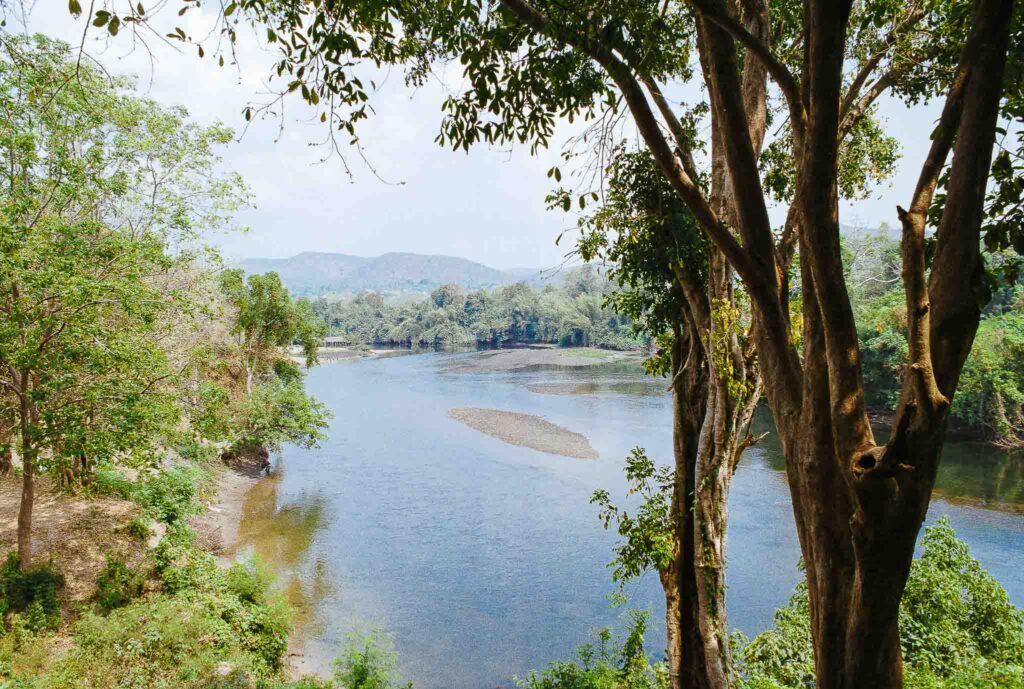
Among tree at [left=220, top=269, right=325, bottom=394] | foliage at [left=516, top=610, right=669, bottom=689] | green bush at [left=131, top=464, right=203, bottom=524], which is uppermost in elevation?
tree at [left=220, top=269, right=325, bottom=394]

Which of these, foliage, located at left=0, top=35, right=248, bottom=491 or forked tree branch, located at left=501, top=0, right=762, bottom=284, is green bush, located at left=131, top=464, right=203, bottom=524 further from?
forked tree branch, located at left=501, top=0, right=762, bottom=284

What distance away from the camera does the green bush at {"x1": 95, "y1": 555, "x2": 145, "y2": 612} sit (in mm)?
8133

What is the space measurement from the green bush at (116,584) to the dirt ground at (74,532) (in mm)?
132

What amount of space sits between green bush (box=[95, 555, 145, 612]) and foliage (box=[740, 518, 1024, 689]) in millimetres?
7481

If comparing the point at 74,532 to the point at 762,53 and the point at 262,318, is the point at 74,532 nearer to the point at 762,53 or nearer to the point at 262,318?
the point at 762,53

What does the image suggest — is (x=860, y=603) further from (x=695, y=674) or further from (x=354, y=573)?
(x=354, y=573)

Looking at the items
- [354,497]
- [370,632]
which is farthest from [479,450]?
[370,632]

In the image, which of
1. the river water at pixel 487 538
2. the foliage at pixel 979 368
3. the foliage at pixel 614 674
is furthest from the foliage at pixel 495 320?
the foliage at pixel 614 674

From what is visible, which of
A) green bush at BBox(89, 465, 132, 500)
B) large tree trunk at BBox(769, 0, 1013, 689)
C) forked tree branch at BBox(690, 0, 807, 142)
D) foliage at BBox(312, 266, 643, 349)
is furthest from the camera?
foliage at BBox(312, 266, 643, 349)

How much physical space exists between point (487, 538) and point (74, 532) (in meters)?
7.45

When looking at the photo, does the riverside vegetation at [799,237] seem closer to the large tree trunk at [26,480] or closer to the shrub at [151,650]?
the shrub at [151,650]

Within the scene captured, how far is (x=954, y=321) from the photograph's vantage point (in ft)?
6.86

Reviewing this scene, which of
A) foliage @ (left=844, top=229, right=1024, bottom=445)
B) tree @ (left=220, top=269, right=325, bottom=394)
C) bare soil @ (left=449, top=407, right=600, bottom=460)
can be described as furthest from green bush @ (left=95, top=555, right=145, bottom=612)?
foliage @ (left=844, top=229, right=1024, bottom=445)

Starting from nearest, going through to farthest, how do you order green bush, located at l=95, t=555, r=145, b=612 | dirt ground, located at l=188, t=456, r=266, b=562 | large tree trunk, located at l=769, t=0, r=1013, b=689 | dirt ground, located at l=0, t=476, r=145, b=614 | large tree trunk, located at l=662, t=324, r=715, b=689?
large tree trunk, located at l=769, t=0, r=1013, b=689 → large tree trunk, located at l=662, t=324, r=715, b=689 → green bush, located at l=95, t=555, r=145, b=612 → dirt ground, located at l=0, t=476, r=145, b=614 → dirt ground, located at l=188, t=456, r=266, b=562
